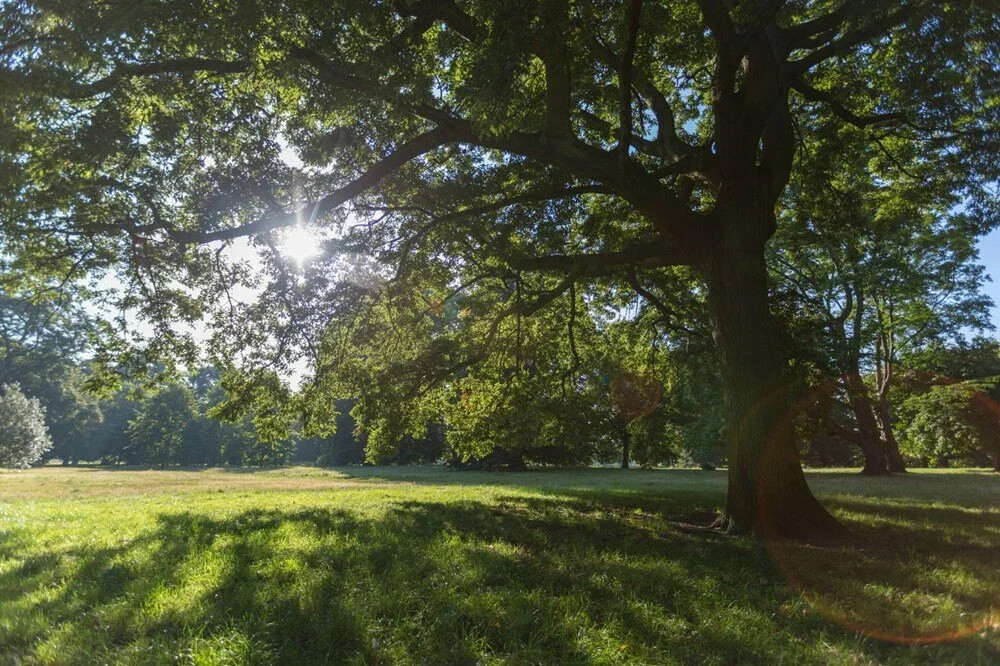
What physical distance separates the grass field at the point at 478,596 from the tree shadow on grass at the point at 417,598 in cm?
2

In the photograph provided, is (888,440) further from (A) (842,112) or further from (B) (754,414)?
(B) (754,414)

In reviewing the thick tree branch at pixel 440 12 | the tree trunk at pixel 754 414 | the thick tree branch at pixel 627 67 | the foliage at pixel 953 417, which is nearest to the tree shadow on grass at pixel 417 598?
the tree trunk at pixel 754 414

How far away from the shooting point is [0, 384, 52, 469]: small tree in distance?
39.2m

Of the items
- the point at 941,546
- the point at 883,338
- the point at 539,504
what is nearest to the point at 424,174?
the point at 539,504

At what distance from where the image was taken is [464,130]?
862 centimetres

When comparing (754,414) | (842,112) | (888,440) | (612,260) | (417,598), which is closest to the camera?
(417,598)

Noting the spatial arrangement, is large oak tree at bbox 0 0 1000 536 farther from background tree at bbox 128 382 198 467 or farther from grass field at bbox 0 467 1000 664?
background tree at bbox 128 382 198 467

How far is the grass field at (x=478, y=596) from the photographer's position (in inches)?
146

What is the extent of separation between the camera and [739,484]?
8586 mm

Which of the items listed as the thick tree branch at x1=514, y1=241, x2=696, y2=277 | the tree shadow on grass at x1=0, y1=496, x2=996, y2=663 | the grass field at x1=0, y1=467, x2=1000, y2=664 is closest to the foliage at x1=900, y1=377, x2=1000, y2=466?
the grass field at x1=0, y1=467, x2=1000, y2=664

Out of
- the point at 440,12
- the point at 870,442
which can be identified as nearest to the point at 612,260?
the point at 440,12

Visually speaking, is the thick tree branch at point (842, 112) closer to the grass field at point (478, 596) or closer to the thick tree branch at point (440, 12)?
the thick tree branch at point (440, 12)

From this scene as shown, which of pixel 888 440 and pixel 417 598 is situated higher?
pixel 888 440

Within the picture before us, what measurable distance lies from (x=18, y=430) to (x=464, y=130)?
156 feet
